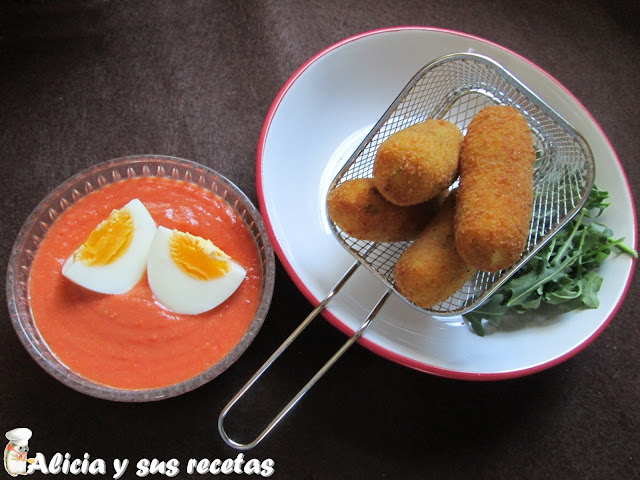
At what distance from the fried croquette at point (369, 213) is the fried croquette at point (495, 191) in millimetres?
130

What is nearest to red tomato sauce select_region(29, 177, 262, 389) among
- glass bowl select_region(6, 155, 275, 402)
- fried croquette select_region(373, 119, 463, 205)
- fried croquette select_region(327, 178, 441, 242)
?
glass bowl select_region(6, 155, 275, 402)

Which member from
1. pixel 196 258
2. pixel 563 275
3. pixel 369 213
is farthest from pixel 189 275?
pixel 563 275

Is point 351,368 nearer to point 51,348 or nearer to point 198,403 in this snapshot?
point 198,403

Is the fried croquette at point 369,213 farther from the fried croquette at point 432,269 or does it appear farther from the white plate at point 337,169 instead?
the white plate at point 337,169

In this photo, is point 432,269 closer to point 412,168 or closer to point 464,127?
point 412,168

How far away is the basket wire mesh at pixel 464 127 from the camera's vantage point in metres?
1.35

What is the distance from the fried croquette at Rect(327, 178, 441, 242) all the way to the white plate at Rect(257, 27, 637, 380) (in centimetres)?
17

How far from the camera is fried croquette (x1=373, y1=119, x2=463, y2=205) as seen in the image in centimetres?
118

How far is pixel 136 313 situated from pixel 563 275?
1083mm

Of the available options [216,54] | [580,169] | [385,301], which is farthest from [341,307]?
[216,54]

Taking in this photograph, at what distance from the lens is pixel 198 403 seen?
4.65ft

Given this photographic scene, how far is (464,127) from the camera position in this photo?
5.16ft

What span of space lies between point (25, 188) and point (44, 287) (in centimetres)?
32

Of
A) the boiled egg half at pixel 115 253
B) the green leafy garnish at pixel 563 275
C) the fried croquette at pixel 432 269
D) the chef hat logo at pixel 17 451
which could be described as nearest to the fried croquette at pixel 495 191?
the fried croquette at pixel 432 269
